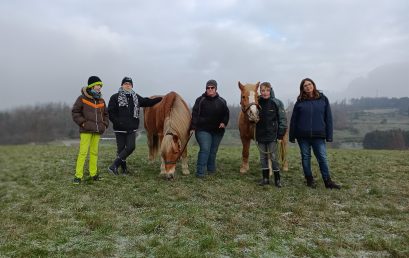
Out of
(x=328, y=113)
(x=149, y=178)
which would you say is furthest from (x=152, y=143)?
(x=328, y=113)

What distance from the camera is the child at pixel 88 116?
711 cm

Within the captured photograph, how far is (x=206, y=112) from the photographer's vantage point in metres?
8.09

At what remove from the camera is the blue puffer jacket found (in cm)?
709

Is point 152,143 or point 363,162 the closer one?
point 152,143

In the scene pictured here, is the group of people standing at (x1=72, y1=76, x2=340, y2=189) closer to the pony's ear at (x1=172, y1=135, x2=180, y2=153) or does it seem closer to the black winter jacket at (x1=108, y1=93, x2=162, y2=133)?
the black winter jacket at (x1=108, y1=93, x2=162, y2=133)

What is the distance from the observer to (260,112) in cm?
741

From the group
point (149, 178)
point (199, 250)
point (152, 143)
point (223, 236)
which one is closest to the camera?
point (199, 250)

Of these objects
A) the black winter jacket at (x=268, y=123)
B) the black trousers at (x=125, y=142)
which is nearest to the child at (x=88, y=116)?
the black trousers at (x=125, y=142)

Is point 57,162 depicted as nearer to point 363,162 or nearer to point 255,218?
point 255,218

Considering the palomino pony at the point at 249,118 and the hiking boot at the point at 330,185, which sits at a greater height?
the palomino pony at the point at 249,118

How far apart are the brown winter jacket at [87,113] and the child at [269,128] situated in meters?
3.41

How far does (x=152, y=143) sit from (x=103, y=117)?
275 cm

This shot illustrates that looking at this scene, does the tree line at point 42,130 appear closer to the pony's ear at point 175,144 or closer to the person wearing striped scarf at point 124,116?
the person wearing striped scarf at point 124,116

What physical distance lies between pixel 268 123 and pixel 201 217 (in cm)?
294
